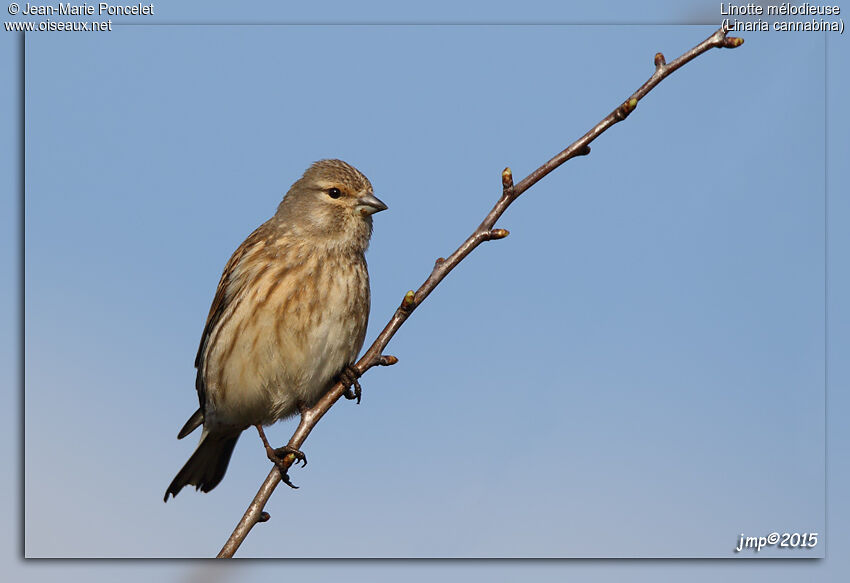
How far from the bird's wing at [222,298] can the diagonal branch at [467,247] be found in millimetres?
1706

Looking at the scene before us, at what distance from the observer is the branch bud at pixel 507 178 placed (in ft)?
14.7

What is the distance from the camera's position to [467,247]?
464 cm

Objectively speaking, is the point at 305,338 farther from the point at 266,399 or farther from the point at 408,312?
the point at 408,312

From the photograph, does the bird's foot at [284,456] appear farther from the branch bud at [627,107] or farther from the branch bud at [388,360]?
the branch bud at [627,107]

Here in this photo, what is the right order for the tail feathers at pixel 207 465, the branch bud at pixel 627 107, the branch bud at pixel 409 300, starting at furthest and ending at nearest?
the tail feathers at pixel 207 465, the branch bud at pixel 409 300, the branch bud at pixel 627 107

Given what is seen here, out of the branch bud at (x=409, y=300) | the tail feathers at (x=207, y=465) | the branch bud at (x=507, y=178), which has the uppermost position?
the branch bud at (x=507, y=178)

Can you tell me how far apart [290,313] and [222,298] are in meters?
0.81

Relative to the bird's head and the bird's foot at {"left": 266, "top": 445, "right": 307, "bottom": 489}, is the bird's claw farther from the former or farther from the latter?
the bird's head

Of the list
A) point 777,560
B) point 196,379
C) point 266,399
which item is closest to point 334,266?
point 266,399

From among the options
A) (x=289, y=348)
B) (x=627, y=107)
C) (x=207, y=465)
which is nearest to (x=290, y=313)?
(x=289, y=348)

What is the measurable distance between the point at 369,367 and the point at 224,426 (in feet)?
8.09

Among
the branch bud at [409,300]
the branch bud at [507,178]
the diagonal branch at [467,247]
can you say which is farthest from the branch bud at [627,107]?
the branch bud at [409,300]

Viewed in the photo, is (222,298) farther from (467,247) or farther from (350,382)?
(467,247)

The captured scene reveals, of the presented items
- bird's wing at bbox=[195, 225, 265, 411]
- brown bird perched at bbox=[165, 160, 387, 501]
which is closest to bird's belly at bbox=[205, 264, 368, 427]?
brown bird perched at bbox=[165, 160, 387, 501]
